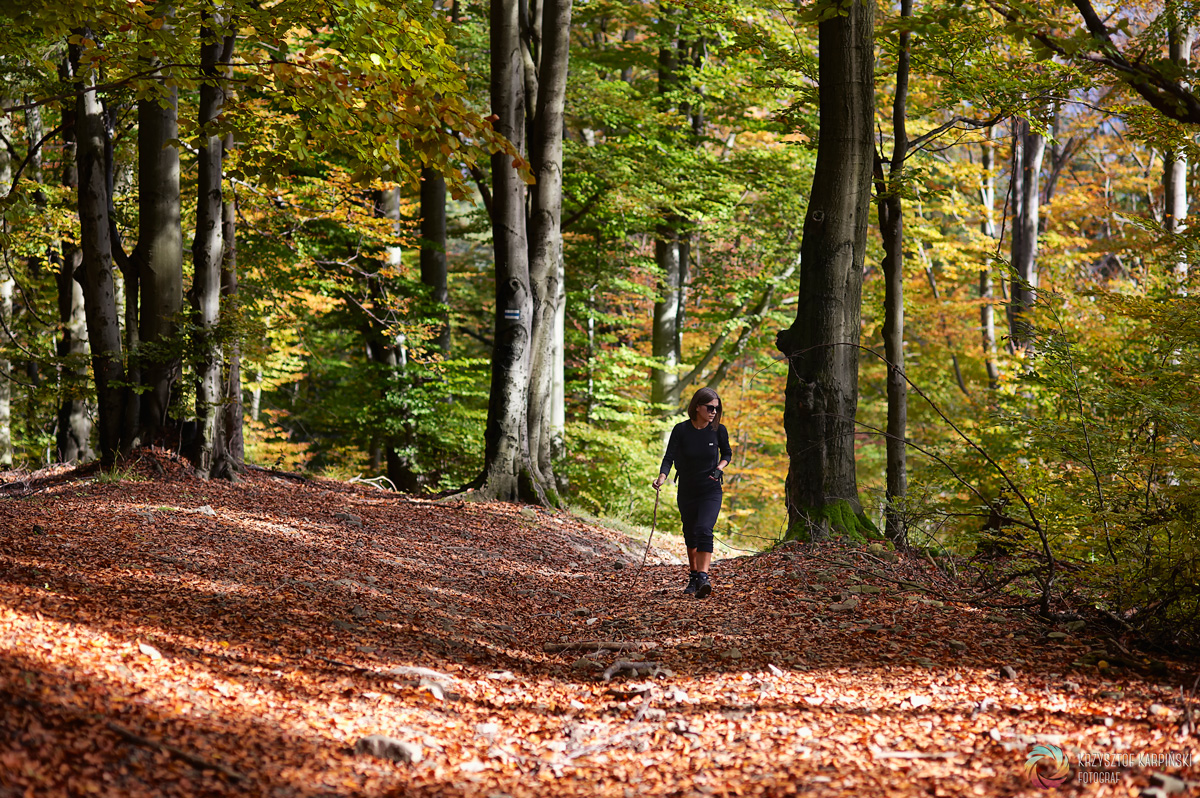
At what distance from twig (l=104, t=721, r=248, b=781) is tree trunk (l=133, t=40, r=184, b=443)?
7.49 m

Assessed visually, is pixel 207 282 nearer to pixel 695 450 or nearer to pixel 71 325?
pixel 695 450

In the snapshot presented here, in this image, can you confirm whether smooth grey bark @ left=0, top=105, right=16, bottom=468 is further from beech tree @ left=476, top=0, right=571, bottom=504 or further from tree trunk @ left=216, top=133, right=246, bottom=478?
beech tree @ left=476, top=0, right=571, bottom=504

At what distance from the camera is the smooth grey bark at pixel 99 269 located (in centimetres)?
937

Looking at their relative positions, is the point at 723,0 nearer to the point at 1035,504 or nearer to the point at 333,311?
the point at 1035,504

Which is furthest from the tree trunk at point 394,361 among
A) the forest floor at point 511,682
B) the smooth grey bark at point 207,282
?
the forest floor at point 511,682

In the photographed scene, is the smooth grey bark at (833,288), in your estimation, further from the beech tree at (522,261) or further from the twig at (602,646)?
the beech tree at (522,261)

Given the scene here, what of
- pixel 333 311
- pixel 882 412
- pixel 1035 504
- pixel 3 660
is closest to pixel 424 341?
pixel 333 311

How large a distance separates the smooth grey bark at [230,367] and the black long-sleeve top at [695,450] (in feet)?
18.7

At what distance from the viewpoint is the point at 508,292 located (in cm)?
1055

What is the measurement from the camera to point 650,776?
3.06m

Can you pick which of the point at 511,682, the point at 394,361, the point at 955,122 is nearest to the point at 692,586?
the point at 511,682

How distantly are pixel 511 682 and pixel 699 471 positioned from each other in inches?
109

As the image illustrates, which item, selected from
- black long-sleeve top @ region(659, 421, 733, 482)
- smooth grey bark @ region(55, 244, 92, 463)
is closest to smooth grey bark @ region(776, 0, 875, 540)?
black long-sleeve top @ region(659, 421, 733, 482)

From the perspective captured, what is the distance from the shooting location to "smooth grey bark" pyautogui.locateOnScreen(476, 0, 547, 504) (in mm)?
10555
